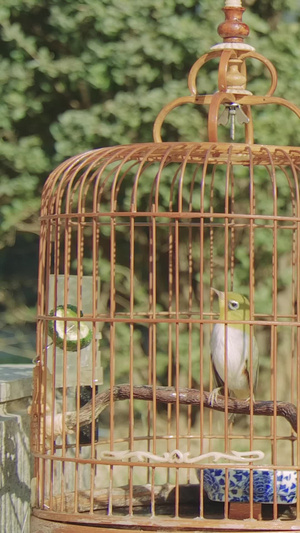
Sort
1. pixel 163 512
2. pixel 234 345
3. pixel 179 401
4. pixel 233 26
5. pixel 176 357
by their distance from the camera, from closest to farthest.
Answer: pixel 176 357, pixel 179 401, pixel 233 26, pixel 234 345, pixel 163 512

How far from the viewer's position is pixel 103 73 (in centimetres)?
655

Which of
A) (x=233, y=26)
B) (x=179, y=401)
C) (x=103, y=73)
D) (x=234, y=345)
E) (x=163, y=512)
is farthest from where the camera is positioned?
(x=103, y=73)

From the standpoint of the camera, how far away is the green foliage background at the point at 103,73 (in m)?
6.38

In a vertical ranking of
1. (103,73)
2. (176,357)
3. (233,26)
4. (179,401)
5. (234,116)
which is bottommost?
(179,401)

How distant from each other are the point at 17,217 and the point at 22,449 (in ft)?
7.26

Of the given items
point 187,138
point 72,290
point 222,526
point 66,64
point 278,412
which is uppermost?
point 66,64

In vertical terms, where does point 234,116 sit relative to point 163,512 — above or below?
above

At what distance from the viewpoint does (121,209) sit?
6.75m

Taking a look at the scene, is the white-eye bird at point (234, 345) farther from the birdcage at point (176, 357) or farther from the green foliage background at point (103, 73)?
the green foliage background at point (103, 73)

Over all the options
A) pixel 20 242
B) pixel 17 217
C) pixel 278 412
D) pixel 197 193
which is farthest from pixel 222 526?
pixel 20 242

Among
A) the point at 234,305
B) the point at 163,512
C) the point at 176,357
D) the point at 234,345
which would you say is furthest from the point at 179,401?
the point at 163,512

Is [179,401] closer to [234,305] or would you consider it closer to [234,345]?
[234,345]

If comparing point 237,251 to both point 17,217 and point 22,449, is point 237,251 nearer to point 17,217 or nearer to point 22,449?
point 17,217

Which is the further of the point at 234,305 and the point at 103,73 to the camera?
the point at 103,73
